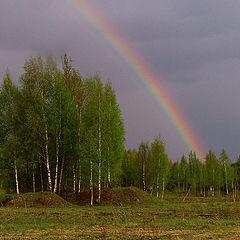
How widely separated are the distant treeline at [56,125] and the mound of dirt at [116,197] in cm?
120

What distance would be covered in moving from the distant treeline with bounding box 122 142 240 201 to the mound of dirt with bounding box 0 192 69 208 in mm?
24441

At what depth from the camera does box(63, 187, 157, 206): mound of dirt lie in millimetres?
35469

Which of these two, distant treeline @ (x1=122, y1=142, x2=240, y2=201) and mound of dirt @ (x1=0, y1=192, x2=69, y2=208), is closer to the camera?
mound of dirt @ (x1=0, y1=192, x2=69, y2=208)

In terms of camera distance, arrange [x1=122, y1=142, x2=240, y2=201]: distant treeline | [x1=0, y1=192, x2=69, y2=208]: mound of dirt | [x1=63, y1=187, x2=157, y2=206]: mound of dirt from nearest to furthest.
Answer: [x1=0, y1=192, x2=69, y2=208]: mound of dirt → [x1=63, y1=187, x2=157, y2=206]: mound of dirt → [x1=122, y1=142, x2=240, y2=201]: distant treeline

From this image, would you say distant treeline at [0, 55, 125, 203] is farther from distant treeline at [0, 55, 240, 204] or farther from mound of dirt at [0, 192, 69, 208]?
mound of dirt at [0, 192, 69, 208]

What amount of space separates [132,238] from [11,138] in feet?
Answer: 89.5

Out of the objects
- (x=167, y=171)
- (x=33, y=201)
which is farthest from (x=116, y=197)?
(x=167, y=171)

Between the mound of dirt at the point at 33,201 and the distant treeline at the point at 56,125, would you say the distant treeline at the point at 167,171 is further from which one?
the mound of dirt at the point at 33,201

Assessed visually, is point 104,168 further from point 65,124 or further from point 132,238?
point 132,238

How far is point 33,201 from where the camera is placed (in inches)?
1260

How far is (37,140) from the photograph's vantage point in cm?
3775

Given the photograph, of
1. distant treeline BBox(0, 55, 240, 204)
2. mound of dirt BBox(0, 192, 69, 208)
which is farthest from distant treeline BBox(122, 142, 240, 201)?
mound of dirt BBox(0, 192, 69, 208)

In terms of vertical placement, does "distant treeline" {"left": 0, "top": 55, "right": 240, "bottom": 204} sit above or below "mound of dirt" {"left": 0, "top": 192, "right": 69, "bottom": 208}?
above

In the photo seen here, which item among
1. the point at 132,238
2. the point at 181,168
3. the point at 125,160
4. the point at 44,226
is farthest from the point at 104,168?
the point at 181,168
